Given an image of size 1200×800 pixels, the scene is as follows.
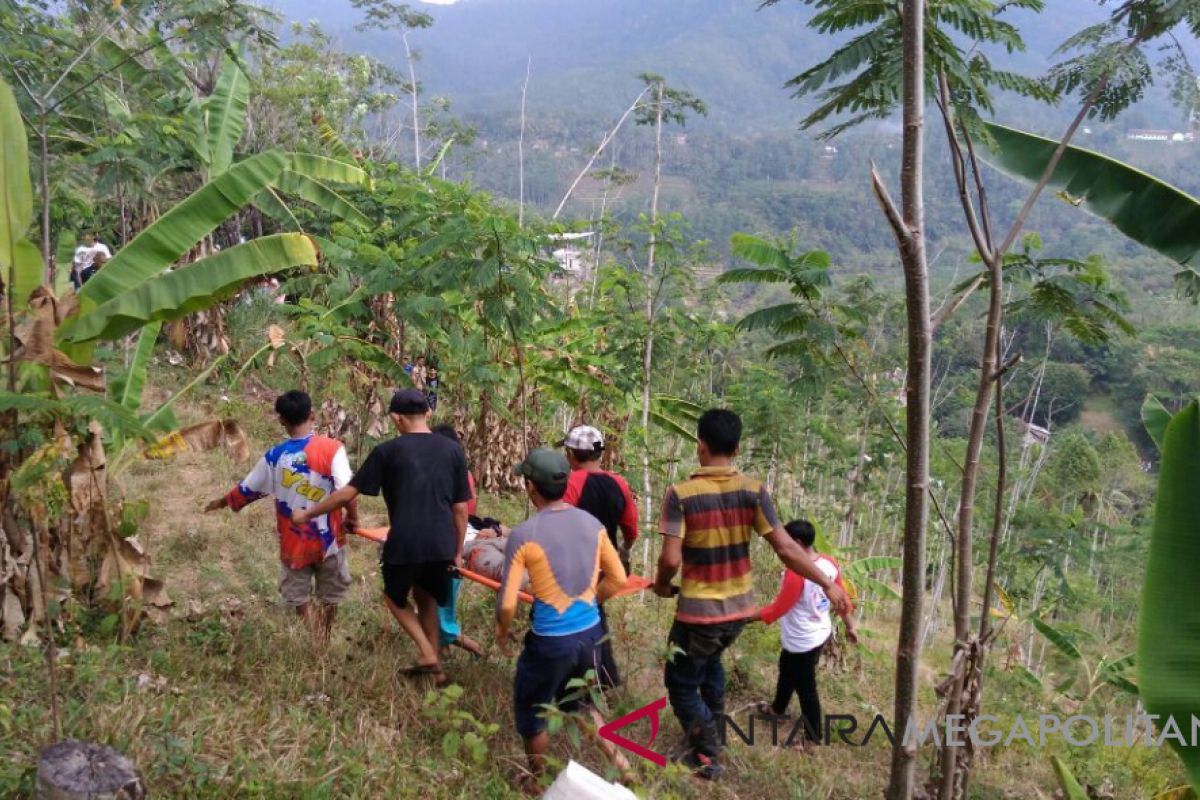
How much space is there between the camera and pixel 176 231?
3.41m

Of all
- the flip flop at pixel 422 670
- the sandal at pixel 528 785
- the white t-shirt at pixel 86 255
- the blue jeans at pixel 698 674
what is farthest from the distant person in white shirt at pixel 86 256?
the blue jeans at pixel 698 674

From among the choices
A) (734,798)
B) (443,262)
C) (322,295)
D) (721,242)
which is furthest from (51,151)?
(721,242)

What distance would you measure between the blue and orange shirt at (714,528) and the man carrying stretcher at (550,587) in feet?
1.13

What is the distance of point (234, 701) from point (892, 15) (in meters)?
3.36

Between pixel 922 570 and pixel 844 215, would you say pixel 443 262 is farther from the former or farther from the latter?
pixel 844 215

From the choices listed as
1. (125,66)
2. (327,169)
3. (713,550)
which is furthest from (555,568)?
(125,66)

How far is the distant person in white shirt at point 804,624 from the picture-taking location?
3729mm

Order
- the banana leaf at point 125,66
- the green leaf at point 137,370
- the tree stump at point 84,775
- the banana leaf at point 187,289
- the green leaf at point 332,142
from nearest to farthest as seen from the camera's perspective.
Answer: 1. the tree stump at point 84,775
2. the banana leaf at point 187,289
3. the green leaf at point 137,370
4. the banana leaf at point 125,66
5. the green leaf at point 332,142

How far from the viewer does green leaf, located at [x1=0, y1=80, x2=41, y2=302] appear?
9.28 feet

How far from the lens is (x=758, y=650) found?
548cm

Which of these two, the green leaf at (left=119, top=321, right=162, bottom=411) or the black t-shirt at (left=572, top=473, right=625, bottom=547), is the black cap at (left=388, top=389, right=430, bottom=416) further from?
the green leaf at (left=119, top=321, right=162, bottom=411)

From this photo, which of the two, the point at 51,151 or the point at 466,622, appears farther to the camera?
the point at 51,151

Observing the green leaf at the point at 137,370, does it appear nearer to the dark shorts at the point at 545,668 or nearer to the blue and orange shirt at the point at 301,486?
the blue and orange shirt at the point at 301,486

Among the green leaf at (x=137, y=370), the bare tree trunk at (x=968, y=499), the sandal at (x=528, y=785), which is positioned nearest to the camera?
the bare tree trunk at (x=968, y=499)
